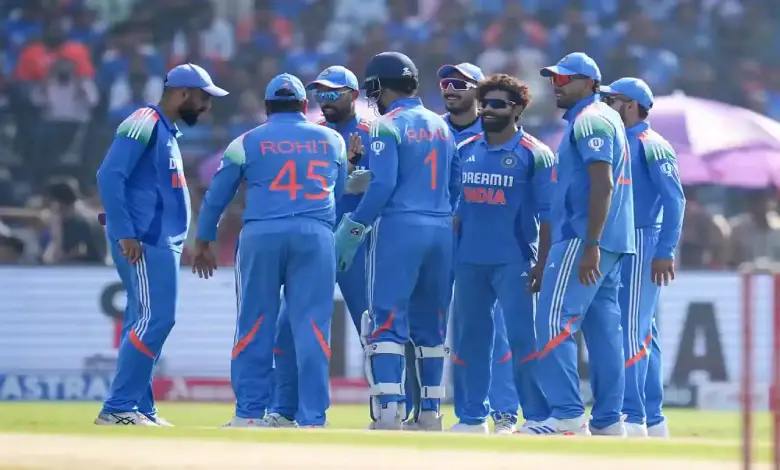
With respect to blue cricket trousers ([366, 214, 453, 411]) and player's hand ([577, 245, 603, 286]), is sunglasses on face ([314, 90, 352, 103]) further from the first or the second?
player's hand ([577, 245, 603, 286])

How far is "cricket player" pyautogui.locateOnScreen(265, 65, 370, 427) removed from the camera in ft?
34.7

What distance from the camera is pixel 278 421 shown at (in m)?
10.4

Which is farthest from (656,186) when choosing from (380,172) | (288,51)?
(288,51)

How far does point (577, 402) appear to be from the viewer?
31.3 feet

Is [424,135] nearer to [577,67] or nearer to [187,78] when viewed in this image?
[577,67]

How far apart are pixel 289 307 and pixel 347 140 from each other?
1.36 metres

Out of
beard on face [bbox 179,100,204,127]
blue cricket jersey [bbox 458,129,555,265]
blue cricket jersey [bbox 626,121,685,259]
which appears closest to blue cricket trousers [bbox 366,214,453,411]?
blue cricket jersey [bbox 458,129,555,265]

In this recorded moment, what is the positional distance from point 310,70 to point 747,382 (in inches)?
628

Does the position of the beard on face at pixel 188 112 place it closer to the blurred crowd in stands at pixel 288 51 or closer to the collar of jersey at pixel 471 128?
the collar of jersey at pixel 471 128

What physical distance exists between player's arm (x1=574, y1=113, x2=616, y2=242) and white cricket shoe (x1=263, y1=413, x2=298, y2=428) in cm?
232

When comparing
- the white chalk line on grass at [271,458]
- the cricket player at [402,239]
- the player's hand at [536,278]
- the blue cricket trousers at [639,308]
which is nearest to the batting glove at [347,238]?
the cricket player at [402,239]

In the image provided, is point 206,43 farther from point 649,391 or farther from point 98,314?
point 649,391

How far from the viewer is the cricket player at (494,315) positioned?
11.1m

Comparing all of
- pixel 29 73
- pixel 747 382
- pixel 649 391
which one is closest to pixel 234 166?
pixel 649 391
